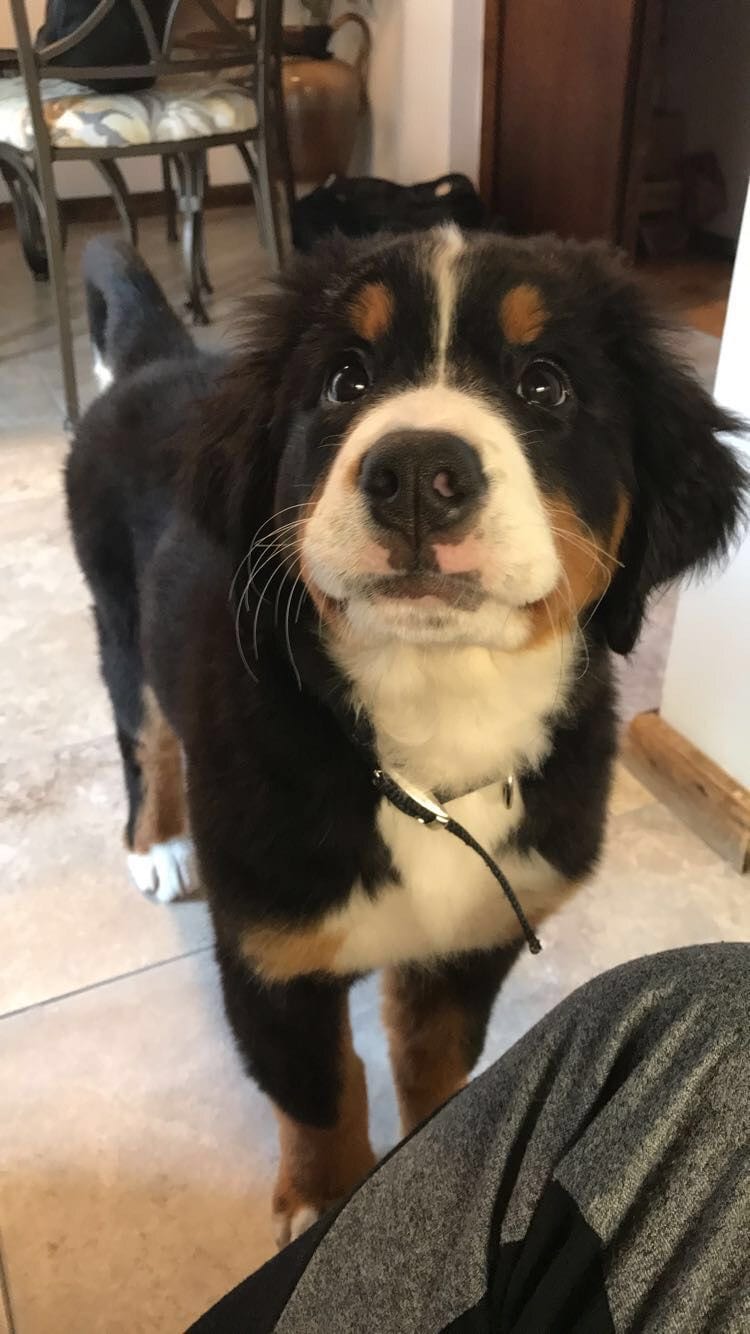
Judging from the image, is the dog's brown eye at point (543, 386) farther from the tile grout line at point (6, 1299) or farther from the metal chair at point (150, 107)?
the metal chair at point (150, 107)

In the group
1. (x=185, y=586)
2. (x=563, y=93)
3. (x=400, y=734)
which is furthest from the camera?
(x=563, y=93)

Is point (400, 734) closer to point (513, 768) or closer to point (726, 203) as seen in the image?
point (513, 768)

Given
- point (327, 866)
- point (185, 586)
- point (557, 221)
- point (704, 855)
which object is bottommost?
point (704, 855)

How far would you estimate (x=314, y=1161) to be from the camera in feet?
4.36

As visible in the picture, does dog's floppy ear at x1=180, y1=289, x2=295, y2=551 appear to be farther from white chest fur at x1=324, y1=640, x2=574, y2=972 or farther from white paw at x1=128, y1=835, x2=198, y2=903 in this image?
white paw at x1=128, y1=835, x2=198, y2=903

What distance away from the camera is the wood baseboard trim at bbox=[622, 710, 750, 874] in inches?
71.5

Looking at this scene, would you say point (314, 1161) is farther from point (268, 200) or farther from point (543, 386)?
point (268, 200)

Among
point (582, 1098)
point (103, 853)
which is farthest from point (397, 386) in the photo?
point (103, 853)

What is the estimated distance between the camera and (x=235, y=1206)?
1375 mm

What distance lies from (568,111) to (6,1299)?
143 inches

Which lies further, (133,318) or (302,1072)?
(133,318)

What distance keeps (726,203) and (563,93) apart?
51.7 inches

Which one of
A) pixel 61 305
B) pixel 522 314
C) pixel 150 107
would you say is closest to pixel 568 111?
pixel 150 107

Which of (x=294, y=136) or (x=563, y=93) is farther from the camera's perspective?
(x=294, y=136)
